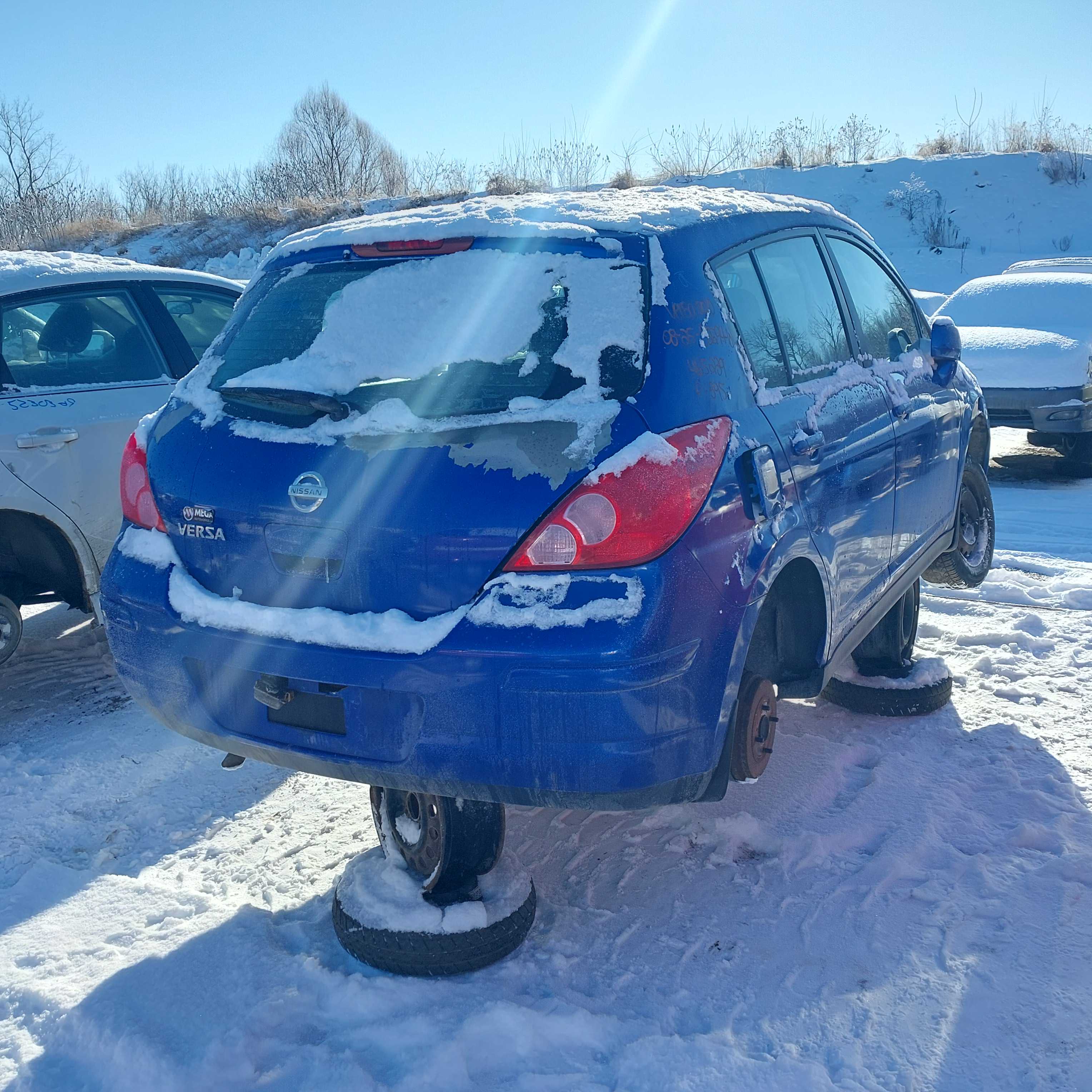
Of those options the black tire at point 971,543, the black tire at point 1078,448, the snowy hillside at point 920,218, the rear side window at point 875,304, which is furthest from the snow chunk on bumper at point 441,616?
the snowy hillside at point 920,218

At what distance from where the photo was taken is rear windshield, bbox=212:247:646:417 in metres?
2.45

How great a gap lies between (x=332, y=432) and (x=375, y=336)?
34 centimetres

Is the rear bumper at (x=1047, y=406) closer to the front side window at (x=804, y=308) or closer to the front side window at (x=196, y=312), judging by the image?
the front side window at (x=804, y=308)

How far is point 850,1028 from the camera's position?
7.83 ft

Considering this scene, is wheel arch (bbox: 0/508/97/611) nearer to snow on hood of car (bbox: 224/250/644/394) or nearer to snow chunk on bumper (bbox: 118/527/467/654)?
snow chunk on bumper (bbox: 118/527/467/654)

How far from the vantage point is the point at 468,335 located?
258 cm

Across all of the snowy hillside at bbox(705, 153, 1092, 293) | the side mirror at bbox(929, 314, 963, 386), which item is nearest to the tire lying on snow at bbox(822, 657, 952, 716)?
the side mirror at bbox(929, 314, 963, 386)

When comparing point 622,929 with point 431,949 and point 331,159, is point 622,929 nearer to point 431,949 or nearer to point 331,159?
point 431,949

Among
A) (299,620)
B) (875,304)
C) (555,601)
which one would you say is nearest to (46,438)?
(299,620)

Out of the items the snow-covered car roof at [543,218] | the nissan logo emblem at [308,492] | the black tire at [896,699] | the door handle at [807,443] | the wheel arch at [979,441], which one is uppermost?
the snow-covered car roof at [543,218]

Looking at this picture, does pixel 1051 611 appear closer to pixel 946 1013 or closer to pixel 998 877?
pixel 998 877

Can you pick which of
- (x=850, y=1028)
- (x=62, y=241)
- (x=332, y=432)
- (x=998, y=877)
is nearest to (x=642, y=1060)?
(x=850, y=1028)

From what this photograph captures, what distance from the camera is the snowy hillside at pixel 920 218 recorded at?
22.1 metres

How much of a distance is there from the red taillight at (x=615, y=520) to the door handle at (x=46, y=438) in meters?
2.86
